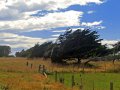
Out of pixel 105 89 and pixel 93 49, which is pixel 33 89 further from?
pixel 93 49

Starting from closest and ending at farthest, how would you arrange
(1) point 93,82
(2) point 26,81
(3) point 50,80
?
(1) point 93,82
(2) point 26,81
(3) point 50,80

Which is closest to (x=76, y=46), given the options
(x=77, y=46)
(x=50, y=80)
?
(x=77, y=46)

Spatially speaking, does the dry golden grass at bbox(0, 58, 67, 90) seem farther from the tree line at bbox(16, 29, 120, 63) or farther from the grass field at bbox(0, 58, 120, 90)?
the tree line at bbox(16, 29, 120, 63)

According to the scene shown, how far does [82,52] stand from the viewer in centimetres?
8738

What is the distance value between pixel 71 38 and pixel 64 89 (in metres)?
58.8

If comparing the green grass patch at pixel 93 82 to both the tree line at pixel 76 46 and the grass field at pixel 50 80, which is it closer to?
the grass field at pixel 50 80

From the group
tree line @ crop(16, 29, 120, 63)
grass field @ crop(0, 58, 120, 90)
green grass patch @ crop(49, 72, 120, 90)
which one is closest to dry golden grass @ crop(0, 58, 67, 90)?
grass field @ crop(0, 58, 120, 90)

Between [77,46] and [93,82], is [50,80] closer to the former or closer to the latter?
[93,82]

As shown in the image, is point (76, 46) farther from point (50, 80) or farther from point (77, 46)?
point (50, 80)

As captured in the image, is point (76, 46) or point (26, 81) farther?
point (76, 46)

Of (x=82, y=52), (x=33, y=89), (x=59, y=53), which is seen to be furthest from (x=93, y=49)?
(x=33, y=89)

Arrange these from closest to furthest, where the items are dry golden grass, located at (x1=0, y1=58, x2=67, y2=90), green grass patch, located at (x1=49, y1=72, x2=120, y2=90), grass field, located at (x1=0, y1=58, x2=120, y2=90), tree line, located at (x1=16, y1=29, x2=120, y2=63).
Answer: dry golden grass, located at (x1=0, y1=58, x2=67, y2=90) < grass field, located at (x1=0, y1=58, x2=120, y2=90) < green grass patch, located at (x1=49, y1=72, x2=120, y2=90) < tree line, located at (x1=16, y1=29, x2=120, y2=63)

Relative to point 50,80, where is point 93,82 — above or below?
above

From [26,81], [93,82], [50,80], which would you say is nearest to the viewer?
[93,82]
